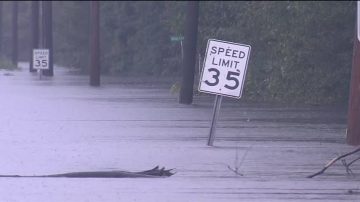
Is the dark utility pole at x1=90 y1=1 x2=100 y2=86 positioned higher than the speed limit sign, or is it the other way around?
the dark utility pole at x1=90 y1=1 x2=100 y2=86

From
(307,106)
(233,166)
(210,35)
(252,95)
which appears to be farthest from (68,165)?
(210,35)

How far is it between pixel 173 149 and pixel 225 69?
1.66 m

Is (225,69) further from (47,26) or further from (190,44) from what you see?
(47,26)

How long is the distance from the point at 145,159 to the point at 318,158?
9.26ft

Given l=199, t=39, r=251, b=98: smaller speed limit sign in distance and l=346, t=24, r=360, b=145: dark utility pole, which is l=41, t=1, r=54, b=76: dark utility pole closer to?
l=346, t=24, r=360, b=145: dark utility pole

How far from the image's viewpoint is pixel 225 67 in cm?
1844

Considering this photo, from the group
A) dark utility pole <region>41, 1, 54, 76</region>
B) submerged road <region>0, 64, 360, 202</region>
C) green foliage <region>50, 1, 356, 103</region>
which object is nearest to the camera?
submerged road <region>0, 64, 360, 202</region>

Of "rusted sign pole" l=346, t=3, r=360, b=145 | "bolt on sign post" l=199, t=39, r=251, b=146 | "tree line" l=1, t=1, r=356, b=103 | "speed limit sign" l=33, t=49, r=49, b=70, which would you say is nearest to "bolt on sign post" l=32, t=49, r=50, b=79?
"speed limit sign" l=33, t=49, r=49, b=70

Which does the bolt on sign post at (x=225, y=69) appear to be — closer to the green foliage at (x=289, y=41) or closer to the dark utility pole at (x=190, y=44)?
the dark utility pole at (x=190, y=44)

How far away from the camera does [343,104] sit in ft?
107

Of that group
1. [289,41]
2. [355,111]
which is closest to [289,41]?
[289,41]

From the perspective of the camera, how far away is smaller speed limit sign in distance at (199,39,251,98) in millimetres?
18359

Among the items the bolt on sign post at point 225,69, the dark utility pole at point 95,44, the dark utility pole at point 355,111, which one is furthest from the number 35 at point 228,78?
the dark utility pole at point 95,44

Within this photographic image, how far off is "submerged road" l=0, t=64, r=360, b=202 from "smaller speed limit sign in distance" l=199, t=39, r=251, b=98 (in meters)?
1.06
